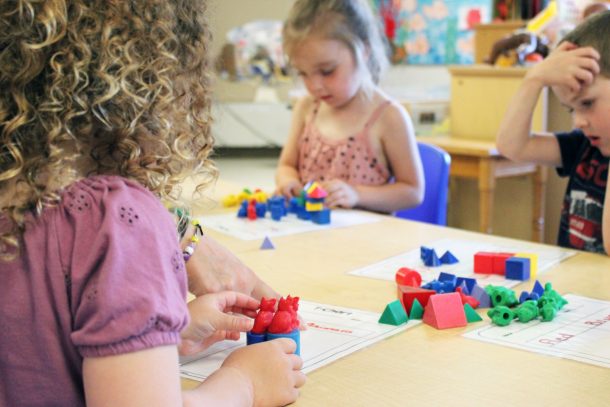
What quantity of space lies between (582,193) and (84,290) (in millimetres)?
1267

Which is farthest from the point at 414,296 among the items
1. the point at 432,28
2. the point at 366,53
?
the point at 432,28

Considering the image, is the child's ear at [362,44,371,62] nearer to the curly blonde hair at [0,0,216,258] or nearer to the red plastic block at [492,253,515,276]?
the red plastic block at [492,253,515,276]

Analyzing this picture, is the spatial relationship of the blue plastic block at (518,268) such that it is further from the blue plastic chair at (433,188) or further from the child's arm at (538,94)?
the blue plastic chair at (433,188)

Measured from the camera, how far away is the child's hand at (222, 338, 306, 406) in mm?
752

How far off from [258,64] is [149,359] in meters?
5.75

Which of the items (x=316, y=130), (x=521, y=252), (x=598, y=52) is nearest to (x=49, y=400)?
(x=521, y=252)

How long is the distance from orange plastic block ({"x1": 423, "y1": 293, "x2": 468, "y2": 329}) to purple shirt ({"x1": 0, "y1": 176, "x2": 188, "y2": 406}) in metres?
0.41

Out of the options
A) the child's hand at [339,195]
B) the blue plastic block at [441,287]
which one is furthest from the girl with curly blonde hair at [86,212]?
the child's hand at [339,195]

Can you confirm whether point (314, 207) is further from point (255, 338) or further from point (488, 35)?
point (488, 35)

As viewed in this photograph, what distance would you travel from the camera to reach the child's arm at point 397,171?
1904 millimetres

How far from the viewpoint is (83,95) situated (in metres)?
0.62

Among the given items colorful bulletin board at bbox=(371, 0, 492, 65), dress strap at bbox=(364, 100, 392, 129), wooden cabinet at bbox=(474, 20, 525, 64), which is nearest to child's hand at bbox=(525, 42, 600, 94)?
dress strap at bbox=(364, 100, 392, 129)

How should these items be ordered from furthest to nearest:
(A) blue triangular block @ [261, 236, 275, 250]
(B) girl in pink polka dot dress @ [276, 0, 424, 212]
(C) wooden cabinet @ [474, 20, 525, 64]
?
(C) wooden cabinet @ [474, 20, 525, 64], (B) girl in pink polka dot dress @ [276, 0, 424, 212], (A) blue triangular block @ [261, 236, 275, 250]

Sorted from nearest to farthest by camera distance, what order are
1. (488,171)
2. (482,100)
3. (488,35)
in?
(488,171), (482,100), (488,35)
